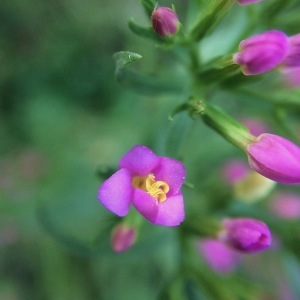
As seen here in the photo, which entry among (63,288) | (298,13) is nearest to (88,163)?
(63,288)

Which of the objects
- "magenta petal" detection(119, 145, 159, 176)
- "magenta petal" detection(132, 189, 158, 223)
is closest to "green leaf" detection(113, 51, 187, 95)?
"magenta petal" detection(119, 145, 159, 176)

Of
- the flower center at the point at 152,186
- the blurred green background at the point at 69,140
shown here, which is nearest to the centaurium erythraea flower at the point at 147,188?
the flower center at the point at 152,186

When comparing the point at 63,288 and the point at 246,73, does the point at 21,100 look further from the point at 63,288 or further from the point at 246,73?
the point at 246,73

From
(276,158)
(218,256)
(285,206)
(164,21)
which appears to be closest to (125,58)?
(164,21)

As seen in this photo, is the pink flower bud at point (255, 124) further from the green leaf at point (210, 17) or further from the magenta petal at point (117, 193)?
the magenta petal at point (117, 193)

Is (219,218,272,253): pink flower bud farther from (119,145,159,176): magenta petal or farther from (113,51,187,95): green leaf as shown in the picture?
(113,51,187,95): green leaf

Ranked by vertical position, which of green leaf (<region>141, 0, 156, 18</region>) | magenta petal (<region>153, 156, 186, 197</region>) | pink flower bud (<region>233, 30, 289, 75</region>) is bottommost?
magenta petal (<region>153, 156, 186, 197</region>)
